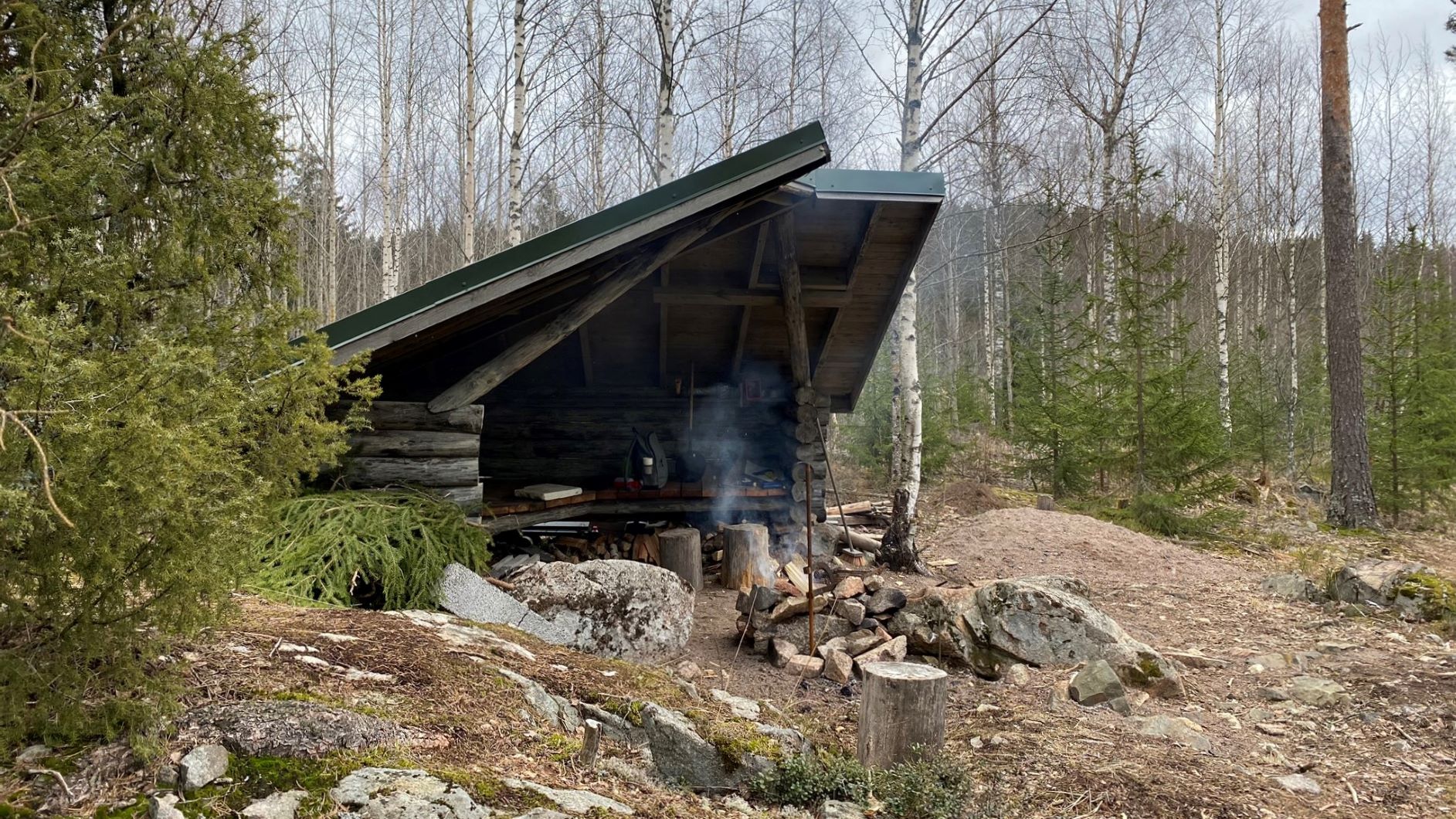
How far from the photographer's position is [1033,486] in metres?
13.4

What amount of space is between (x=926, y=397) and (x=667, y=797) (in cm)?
1338

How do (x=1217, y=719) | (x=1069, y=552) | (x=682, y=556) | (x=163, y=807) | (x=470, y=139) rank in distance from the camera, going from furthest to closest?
(x=470, y=139) < (x=1069, y=552) < (x=682, y=556) < (x=1217, y=719) < (x=163, y=807)

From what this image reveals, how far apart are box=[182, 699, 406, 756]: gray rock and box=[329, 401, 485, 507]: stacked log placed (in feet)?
11.3

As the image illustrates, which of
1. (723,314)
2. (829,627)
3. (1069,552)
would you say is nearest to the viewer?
A: (829,627)

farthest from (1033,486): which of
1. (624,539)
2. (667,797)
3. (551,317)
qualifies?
(667,797)

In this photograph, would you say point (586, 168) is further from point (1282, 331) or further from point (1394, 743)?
point (1282, 331)

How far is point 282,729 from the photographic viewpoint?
218 cm

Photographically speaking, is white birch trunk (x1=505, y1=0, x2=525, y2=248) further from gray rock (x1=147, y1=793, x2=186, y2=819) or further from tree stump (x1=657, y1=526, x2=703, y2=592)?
gray rock (x1=147, y1=793, x2=186, y2=819)

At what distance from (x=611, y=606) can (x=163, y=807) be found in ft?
10.4

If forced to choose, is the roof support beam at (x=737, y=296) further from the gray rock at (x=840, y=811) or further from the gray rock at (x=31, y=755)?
the gray rock at (x=31, y=755)

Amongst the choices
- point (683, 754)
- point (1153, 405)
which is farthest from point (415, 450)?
point (1153, 405)

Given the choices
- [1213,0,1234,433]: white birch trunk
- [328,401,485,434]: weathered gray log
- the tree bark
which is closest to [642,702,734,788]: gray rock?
[328,401,485,434]: weathered gray log

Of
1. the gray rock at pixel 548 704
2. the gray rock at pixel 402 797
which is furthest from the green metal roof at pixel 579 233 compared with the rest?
the gray rock at pixel 402 797

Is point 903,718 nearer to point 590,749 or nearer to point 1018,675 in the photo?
point 590,749
